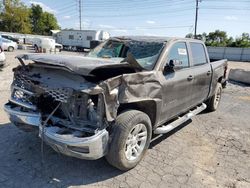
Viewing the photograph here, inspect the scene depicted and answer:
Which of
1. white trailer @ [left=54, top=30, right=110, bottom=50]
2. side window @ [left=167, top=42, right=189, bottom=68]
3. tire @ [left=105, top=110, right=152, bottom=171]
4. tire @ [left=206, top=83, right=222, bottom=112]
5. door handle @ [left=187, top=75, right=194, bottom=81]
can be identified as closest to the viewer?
tire @ [left=105, top=110, right=152, bottom=171]

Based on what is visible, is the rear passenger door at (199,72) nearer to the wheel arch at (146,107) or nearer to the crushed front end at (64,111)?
the wheel arch at (146,107)

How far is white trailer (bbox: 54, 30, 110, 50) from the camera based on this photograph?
135 feet

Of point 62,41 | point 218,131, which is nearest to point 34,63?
point 218,131

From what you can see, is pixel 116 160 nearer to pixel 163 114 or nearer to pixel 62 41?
pixel 163 114

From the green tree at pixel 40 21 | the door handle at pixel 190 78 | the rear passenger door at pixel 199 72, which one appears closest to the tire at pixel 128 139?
the door handle at pixel 190 78

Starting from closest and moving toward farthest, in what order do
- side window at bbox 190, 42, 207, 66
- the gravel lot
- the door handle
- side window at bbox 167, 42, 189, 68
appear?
the gravel lot < side window at bbox 167, 42, 189, 68 < the door handle < side window at bbox 190, 42, 207, 66

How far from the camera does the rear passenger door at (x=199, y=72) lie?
17.2 ft

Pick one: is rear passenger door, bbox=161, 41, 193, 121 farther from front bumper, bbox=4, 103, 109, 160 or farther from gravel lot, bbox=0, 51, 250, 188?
front bumper, bbox=4, 103, 109, 160

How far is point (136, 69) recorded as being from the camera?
372 centimetres

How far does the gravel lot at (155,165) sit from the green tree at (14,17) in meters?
66.2

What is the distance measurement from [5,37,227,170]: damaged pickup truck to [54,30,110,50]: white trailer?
122 ft

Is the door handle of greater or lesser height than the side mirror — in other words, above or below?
below

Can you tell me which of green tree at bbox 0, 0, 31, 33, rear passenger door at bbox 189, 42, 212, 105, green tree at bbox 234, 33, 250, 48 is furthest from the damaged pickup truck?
green tree at bbox 0, 0, 31, 33

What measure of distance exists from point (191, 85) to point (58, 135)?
2.85 meters
